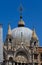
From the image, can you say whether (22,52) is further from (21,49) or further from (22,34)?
(22,34)

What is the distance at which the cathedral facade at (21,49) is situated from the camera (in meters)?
74.1

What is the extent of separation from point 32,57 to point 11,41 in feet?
18.2

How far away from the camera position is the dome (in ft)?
260

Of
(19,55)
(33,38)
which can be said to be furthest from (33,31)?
(19,55)

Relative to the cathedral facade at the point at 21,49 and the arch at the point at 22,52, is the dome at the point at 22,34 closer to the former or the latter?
the cathedral facade at the point at 21,49

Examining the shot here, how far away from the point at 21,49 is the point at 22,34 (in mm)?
6025

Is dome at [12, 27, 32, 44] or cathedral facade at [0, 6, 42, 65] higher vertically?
dome at [12, 27, 32, 44]

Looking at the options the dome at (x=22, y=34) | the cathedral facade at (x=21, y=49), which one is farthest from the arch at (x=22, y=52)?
the dome at (x=22, y=34)

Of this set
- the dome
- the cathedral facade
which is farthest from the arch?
the dome

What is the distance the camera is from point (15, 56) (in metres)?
74.8

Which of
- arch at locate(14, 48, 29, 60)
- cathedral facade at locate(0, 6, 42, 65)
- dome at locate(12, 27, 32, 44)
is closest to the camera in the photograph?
cathedral facade at locate(0, 6, 42, 65)

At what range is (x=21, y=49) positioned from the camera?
75.2 meters

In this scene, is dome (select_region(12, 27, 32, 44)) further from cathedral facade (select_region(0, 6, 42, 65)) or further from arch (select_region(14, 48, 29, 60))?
arch (select_region(14, 48, 29, 60))

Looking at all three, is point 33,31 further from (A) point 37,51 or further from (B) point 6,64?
(B) point 6,64
